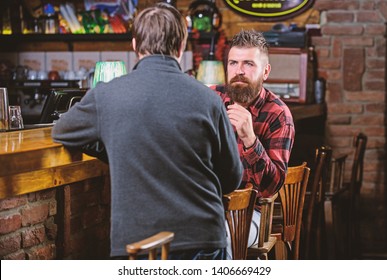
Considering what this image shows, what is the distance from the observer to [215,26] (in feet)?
18.5

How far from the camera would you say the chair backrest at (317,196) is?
3.51 meters

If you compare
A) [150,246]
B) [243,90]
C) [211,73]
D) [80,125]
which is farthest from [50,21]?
[150,246]

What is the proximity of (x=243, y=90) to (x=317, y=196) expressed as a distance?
108 cm

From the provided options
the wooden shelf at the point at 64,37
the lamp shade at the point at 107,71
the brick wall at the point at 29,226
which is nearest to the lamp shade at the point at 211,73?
the wooden shelf at the point at 64,37

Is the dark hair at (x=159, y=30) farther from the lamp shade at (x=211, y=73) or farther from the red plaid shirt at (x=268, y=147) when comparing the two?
the lamp shade at (x=211, y=73)

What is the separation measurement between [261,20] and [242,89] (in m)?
2.72

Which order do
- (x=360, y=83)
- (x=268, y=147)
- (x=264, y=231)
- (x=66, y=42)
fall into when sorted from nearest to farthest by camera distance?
(x=264, y=231) < (x=268, y=147) < (x=360, y=83) < (x=66, y=42)

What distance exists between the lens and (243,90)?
2979 millimetres

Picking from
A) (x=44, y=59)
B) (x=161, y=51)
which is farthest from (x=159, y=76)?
(x=44, y=59)

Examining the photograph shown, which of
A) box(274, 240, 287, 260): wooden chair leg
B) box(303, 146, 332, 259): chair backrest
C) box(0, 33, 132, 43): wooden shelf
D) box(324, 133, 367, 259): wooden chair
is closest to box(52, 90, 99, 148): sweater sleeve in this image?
box(274, 240, 287, 260): wooden chair leg

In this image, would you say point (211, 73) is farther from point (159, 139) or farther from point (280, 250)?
point (159, 139)

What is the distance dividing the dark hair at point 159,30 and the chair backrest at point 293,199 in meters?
1.03

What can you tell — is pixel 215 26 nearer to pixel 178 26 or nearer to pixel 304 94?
pixel 304 94

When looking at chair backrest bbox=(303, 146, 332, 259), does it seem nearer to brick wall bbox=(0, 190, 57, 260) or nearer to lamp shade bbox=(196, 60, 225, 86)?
lamp shade bbox=(196, 60, 225, 86)
